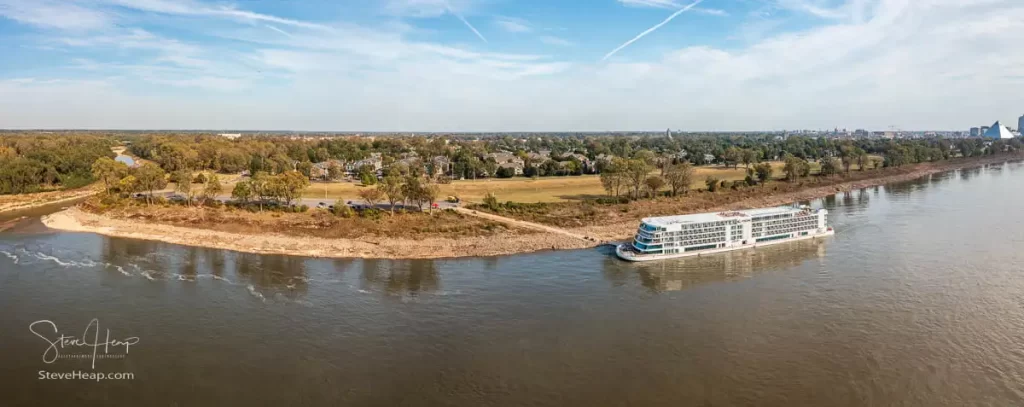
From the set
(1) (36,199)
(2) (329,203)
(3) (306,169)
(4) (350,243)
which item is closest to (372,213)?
(4) (350,243)

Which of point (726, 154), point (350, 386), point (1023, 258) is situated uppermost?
point (726, 154)

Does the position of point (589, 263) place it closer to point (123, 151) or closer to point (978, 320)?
point (978, 320)

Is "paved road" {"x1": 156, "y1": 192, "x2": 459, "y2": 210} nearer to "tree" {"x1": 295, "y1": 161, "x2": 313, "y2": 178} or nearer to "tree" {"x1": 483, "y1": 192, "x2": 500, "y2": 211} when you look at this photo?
"tree" {"x1": 483, "y1": 192, "x2": 500, "y2": 211}

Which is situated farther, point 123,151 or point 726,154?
point 123,151

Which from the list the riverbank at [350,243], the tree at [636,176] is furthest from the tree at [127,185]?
the tree at [636,176]

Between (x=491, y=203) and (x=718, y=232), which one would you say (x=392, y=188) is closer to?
(x=491, y=203)

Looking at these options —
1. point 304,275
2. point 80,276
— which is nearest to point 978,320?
point 304,275
